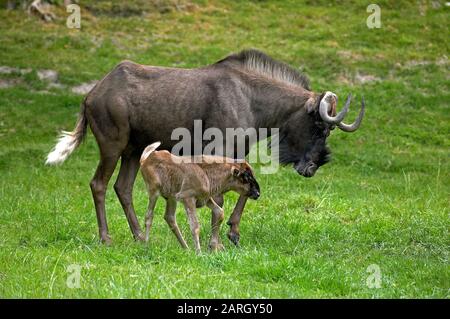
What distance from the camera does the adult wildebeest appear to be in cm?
1041

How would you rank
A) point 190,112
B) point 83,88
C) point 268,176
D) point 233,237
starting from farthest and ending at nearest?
point 83,88
point 268,176
point 190,112
point 233,237

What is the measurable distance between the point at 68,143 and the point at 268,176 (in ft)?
18.2

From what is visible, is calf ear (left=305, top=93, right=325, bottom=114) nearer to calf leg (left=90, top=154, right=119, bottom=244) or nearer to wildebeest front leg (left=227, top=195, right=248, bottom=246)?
wildebeest front leg (left=227, top=195, right=248, bottom=246)

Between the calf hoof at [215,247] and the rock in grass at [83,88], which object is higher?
the calf hoof at [215,247]

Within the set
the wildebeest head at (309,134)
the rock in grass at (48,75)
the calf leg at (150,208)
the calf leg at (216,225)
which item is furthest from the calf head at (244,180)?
the rock in grass at (48,75)

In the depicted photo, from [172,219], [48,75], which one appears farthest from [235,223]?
[48,75]

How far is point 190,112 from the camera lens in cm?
1059

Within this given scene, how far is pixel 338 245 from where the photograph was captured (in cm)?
1002

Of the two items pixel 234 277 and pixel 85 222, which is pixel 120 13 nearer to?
pixel 85 222

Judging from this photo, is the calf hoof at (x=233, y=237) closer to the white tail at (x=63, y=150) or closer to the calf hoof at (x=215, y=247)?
the calf hoof at (x=215, y=247)

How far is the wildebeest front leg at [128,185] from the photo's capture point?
1046cm

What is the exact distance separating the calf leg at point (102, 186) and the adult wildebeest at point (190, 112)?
1 cm

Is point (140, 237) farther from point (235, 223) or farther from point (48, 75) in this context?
point (48, 75)

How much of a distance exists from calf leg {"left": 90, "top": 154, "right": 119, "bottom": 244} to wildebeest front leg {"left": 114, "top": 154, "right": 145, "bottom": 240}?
29 centimetres
